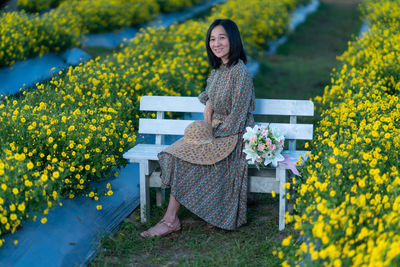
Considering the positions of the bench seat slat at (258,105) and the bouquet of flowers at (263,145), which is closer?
the bouquet of flowers at (263,145)

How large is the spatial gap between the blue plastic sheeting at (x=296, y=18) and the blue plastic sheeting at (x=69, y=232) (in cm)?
827

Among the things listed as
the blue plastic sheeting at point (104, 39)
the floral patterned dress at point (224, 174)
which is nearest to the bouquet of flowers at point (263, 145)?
→ the floral patterned dress at point (224, 174)

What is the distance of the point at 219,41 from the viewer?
3.51 meters

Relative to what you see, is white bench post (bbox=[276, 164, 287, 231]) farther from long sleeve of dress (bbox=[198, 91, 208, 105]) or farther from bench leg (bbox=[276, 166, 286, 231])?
long sleeve of dress (bbox=[198, 91, 208, 105])

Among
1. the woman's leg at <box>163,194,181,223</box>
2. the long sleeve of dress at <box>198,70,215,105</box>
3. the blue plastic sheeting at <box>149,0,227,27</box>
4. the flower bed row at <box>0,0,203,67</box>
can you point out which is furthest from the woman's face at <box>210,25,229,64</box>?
the blue plastic sheeting at <box>149,0,227,27</box>

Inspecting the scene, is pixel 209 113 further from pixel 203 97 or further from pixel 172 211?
pixel 172 211

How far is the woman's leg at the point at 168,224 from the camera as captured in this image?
3430 millimetres

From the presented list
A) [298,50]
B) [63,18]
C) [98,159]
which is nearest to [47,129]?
[98,159]

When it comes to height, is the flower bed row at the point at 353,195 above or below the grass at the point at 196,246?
above

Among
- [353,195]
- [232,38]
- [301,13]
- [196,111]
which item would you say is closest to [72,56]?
[196,111]

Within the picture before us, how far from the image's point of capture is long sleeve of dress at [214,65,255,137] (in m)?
3.43

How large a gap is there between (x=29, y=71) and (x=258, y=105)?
4241 millimetres

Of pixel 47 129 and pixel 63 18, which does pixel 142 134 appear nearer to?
pixel 47 129

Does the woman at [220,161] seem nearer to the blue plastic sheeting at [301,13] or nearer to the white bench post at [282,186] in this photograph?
the white bench post at [282,186]
